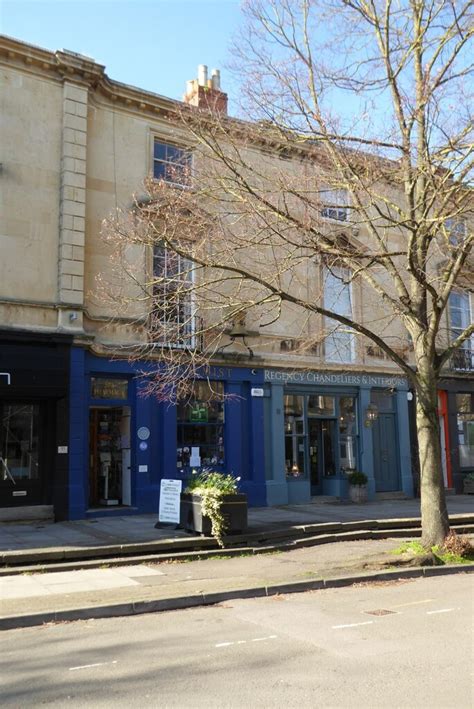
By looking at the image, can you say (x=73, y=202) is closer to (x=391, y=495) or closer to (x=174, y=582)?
(x=174, y=582)

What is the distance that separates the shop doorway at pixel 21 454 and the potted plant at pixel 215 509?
13.8ft

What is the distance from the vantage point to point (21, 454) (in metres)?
14.9

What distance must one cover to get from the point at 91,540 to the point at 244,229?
655 cm

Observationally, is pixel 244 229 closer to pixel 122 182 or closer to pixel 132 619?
pixel 122 182

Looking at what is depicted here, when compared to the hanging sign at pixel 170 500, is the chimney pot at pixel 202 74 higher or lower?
higher

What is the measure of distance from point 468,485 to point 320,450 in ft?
20.3

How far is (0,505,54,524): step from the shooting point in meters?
14.3

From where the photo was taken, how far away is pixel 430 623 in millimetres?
7020

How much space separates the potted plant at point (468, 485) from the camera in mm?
22344

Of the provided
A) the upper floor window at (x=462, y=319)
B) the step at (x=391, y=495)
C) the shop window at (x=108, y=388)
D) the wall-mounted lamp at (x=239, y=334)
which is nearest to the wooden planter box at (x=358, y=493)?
the step at (x=391, y=495)

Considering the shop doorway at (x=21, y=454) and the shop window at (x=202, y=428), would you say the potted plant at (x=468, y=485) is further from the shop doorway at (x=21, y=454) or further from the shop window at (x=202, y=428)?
the shop doorway at (x=21, y=454)

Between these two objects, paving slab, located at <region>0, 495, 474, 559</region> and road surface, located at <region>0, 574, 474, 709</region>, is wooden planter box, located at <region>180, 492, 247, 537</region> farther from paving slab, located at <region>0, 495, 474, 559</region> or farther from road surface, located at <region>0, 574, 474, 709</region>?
road surface, located at <region>0, 574, 474, 709</region>

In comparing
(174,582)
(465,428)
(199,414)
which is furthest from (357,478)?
(174,582)

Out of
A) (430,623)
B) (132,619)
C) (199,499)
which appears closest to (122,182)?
(199,499)
